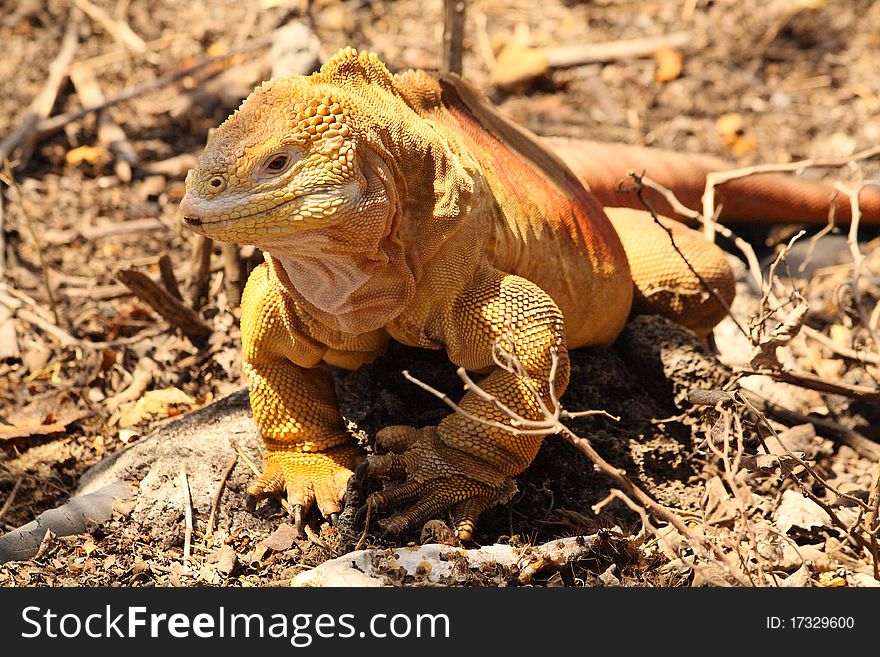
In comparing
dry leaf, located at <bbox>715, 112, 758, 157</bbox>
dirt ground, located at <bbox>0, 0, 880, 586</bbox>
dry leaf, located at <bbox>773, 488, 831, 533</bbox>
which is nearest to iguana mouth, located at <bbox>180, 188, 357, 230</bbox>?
dirt ground, located at <bbox>0, 0, 880, 586</bbox>

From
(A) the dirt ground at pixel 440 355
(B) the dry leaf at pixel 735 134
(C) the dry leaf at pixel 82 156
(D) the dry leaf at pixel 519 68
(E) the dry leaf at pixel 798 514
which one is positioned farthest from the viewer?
(D) the dry leaf at pixel 519 68

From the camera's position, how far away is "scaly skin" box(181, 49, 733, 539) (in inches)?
144

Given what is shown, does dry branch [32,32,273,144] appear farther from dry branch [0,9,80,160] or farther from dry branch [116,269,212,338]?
dry branch [116,269,212,338]

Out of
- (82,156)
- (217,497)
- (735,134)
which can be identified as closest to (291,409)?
(217,497)

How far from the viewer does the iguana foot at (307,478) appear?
4492mm

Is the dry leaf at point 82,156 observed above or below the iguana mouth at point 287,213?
below

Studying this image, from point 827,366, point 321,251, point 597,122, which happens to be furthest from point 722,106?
point 321,251

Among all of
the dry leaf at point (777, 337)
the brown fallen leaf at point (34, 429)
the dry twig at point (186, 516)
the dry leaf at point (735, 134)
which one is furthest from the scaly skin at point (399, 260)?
the dry leaf at point (735, 134)

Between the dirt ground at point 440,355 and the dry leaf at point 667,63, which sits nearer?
the dirt ground at point 440,355

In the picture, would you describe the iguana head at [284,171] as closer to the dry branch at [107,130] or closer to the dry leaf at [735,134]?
the dry branch at [107,130]

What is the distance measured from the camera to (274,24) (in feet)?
30.5

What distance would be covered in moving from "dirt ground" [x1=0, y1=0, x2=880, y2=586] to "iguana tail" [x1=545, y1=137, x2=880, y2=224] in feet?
0.53
